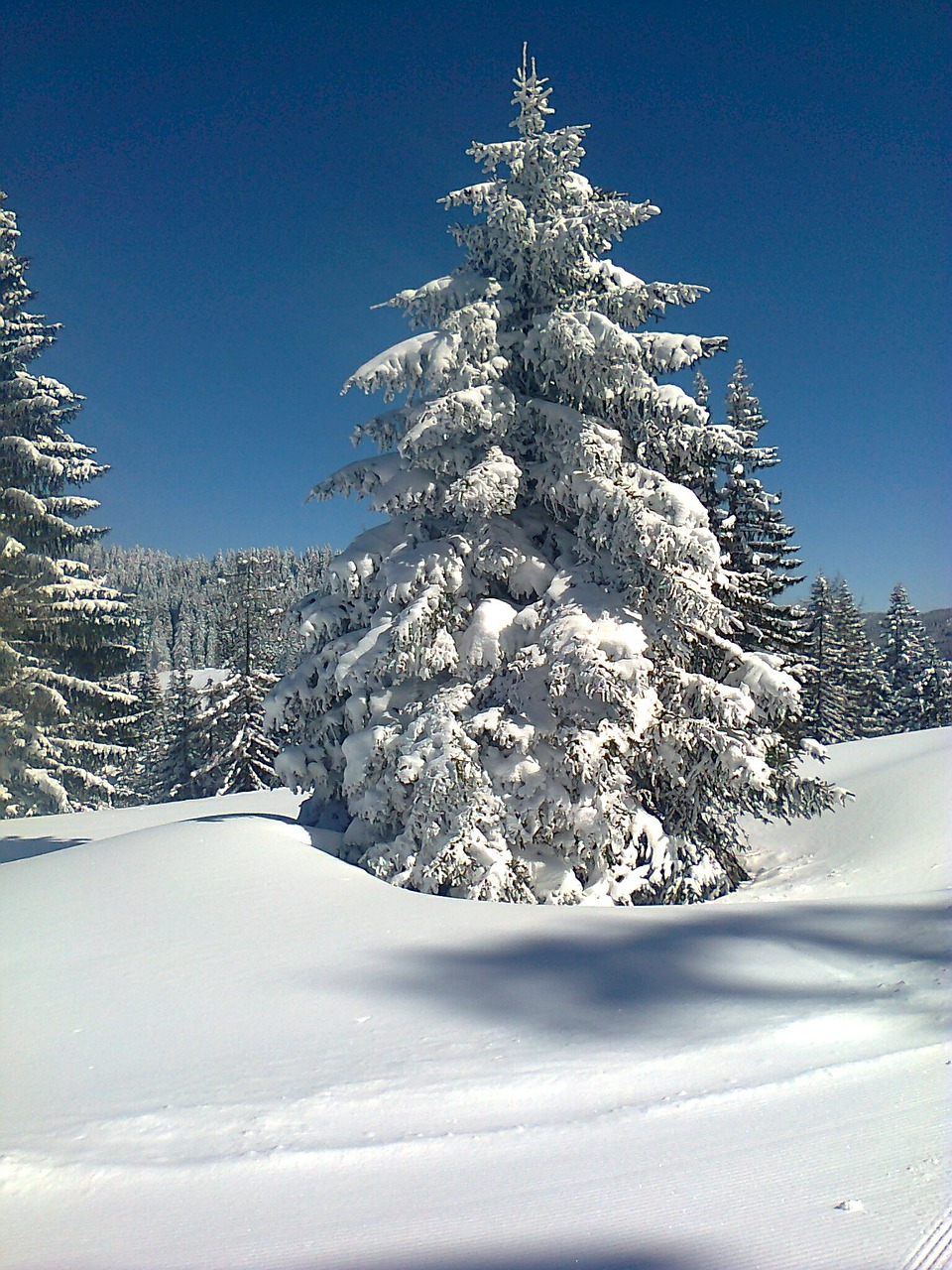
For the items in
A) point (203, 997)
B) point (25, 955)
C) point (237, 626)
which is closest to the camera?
point (203, 997)

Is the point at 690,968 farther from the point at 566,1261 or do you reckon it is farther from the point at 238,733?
the point at 238,733

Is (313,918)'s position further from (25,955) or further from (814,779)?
(814,779)

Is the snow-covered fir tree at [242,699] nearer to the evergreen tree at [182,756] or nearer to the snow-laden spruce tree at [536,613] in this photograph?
the evergreen tree at [182,756]

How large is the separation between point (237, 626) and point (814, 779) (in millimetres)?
25100

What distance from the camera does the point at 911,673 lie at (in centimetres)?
4138

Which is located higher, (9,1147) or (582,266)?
(582,266)

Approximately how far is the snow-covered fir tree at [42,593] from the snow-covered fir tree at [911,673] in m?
37.4

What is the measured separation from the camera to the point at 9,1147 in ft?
9.32

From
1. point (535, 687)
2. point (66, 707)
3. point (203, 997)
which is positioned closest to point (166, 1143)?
point (203, 997)

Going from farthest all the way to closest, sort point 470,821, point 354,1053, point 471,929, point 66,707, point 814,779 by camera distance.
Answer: point 66,707
point 814,779
point 470,821
point 471,929
point 354,1053

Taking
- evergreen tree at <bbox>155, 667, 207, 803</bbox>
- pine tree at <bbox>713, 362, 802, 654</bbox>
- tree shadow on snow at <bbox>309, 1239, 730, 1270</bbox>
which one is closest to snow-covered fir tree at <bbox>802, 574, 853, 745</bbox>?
pine tree at <bbox>713, 362, 802, 654</bbox>

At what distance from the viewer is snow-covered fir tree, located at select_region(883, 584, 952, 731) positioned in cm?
3847

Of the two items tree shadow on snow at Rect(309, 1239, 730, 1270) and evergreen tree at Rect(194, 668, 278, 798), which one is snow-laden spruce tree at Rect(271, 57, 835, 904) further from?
evergreen tree at Rect(194, 668, 278, 798)

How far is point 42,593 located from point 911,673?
41.4m
